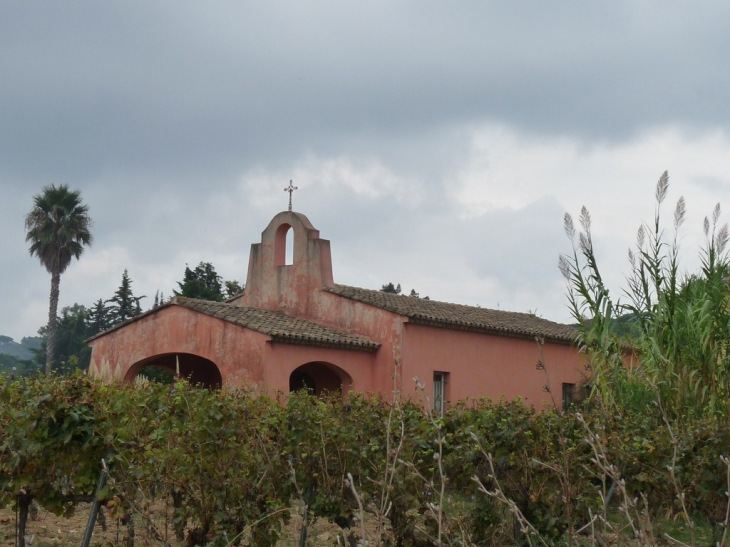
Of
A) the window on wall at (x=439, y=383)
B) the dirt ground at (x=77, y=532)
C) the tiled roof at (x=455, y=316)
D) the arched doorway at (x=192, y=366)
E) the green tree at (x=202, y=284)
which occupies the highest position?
the green tree at (x=202, y=284)

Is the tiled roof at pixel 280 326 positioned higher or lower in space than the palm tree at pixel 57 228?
lower

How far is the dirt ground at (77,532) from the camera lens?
7836mm

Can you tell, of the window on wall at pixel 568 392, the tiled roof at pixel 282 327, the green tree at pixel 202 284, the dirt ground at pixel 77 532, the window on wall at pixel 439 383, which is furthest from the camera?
the green tree at pixel 202 284

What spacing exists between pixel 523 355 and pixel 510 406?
1366 cm

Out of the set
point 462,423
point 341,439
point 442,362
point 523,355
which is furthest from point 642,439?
point 523,355

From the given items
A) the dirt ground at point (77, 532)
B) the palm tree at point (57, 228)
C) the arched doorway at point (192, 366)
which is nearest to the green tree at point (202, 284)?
the palm tree at point (57, 228)

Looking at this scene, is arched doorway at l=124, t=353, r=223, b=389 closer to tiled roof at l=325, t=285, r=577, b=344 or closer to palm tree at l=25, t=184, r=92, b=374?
tiled roof at l=325, t=285, r=577, b=344

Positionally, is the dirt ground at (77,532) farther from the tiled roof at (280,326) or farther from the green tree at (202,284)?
the green tree at (202,284)

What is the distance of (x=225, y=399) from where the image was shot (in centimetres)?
605

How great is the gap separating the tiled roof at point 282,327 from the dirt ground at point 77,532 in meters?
7.20

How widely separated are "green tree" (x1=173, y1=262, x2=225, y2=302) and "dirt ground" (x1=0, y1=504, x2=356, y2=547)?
81.8ft

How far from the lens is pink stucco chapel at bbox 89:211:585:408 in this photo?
55.7ft

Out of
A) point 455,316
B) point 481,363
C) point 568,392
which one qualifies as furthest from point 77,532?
point 568,392

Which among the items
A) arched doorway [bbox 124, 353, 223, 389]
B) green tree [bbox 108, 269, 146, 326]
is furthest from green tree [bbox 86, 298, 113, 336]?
arched doorway [bbox 124, 353, 223, 389]
